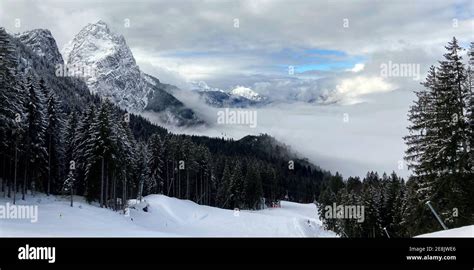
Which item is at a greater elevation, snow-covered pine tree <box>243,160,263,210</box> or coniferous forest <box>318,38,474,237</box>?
coniferous forest <box>318,38,474,237</box>

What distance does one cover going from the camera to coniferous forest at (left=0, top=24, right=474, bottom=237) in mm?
28688

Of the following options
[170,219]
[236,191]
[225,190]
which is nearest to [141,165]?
[170,219]

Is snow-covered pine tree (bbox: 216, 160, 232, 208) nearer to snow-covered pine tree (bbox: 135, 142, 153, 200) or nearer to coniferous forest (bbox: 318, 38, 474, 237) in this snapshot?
snow-covered pine tree (bbox: 135, 142, 153, 200)

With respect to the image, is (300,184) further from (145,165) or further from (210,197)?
(145,165)

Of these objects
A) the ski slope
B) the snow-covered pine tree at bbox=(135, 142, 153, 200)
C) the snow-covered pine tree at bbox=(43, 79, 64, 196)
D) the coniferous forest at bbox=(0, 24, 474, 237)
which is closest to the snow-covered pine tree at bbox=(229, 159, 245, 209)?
the coniferous forest at bbox=(0, 24, 474, 237)

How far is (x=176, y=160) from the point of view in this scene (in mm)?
96312

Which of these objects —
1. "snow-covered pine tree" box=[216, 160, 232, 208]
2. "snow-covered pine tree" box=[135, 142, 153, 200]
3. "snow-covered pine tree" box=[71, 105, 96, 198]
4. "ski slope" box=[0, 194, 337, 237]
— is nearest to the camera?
"ski slope" box=[0, 194, 337, 237]

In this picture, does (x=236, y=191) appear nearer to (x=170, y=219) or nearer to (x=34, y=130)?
(x=170, y=219)

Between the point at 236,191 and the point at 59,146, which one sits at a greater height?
the point at 59,146

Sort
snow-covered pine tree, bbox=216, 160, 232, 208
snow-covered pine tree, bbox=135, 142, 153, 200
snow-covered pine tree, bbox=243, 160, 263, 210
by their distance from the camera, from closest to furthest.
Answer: snow-covered pine tree, bbox=135, 142, 153, 200 → snow-covered pine tree, bbox=216, 160, 232, 208 → snow-covered pine tree, bbox=243, 160, 263, 210

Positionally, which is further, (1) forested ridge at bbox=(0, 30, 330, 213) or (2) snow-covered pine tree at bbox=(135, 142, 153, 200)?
(2) snow-covered pine tree at bbox=(135, 142, 153, 200)
